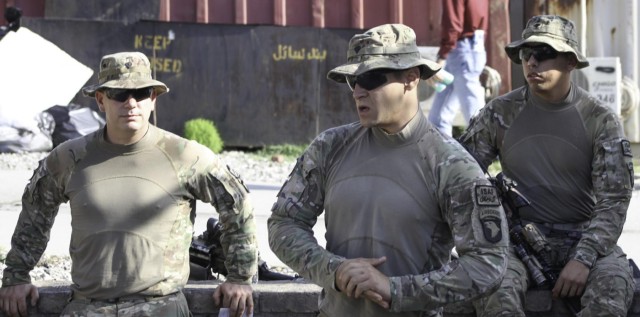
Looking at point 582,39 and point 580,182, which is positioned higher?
point 582,39

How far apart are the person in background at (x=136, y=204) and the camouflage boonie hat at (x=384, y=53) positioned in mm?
1152

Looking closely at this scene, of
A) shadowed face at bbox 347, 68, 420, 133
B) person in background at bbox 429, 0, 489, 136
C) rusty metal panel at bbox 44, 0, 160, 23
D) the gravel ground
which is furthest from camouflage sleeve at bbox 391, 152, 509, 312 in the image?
rusty metal panel at bbox 44, 0, 160, 23

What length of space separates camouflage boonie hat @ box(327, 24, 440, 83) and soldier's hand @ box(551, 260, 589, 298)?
4.94 ft

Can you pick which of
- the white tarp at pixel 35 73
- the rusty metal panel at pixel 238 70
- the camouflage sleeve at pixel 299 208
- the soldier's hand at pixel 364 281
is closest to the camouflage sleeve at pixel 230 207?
the camouflage sleeve at pixel 299 208

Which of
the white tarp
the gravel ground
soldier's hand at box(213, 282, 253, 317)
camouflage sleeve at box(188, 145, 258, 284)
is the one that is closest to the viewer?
camouflage sleeve at box(188, 145, 258, 284)

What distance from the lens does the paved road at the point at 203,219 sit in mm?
8781

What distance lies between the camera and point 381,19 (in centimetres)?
1481

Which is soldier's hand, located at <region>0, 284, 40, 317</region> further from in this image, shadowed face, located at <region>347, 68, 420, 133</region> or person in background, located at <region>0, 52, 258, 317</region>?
shadowed face, located at <region>347, 68, 420, 133</region>

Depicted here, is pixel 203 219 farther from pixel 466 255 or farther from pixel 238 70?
pixel 466 255

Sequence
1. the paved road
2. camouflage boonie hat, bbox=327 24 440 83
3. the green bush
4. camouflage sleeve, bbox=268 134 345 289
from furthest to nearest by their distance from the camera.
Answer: the green bush → the paved road → camouflage sleeve, bbox=268 134 345 289 → camouflage boonie hat, bbox=327 24 440 83

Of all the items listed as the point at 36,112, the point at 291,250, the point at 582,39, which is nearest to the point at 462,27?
the point at 582,39

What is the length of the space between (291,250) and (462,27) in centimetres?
684

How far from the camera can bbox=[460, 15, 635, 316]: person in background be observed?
5.66 m

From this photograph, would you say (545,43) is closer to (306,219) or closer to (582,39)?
(306,219)
